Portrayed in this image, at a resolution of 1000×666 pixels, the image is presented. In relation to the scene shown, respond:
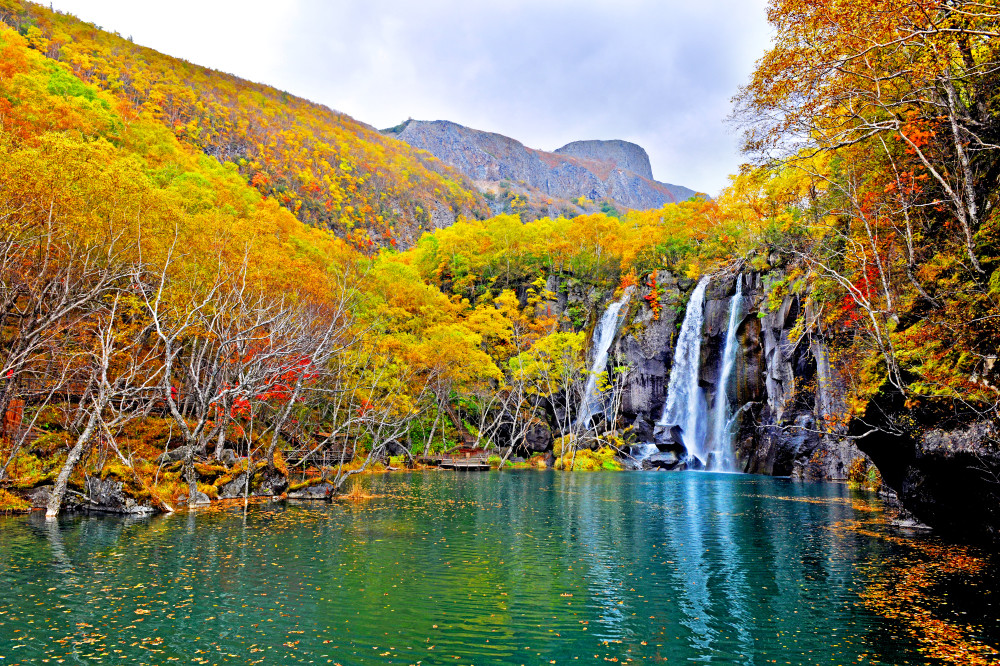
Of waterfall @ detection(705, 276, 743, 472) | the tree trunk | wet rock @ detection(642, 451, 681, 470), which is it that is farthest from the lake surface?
wet rock @ detection(642, 451, 681, 470)

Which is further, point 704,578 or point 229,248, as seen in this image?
point 229,248

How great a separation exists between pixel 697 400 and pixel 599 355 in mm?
11151

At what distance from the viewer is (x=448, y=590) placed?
418 inches

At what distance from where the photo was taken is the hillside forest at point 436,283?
1317 cm

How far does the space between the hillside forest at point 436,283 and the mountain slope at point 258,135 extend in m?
4.71

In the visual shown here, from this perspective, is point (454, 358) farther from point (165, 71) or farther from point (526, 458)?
point (165, 71)

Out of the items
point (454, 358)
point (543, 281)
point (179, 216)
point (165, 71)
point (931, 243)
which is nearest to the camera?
point (931, 243)

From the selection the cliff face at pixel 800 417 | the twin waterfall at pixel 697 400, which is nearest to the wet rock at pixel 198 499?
the cliff face at pixel 800 417

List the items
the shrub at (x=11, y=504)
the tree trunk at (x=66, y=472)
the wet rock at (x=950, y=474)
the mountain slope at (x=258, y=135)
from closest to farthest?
1. the wet rock at (x=950, y=474)
2. the tree trunk at (x=66, y=472)
3. the shrub at (x=11, y=504)
4. the mountain slope at (x=258, y=135)

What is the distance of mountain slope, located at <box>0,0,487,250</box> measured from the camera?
70250 mm

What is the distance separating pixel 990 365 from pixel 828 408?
26.5 metres

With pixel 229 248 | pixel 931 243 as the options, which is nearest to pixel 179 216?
pixel 229 248

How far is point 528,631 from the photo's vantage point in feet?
28.1

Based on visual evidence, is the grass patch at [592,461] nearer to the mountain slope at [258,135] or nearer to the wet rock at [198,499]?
the wet rock at [198,499]
